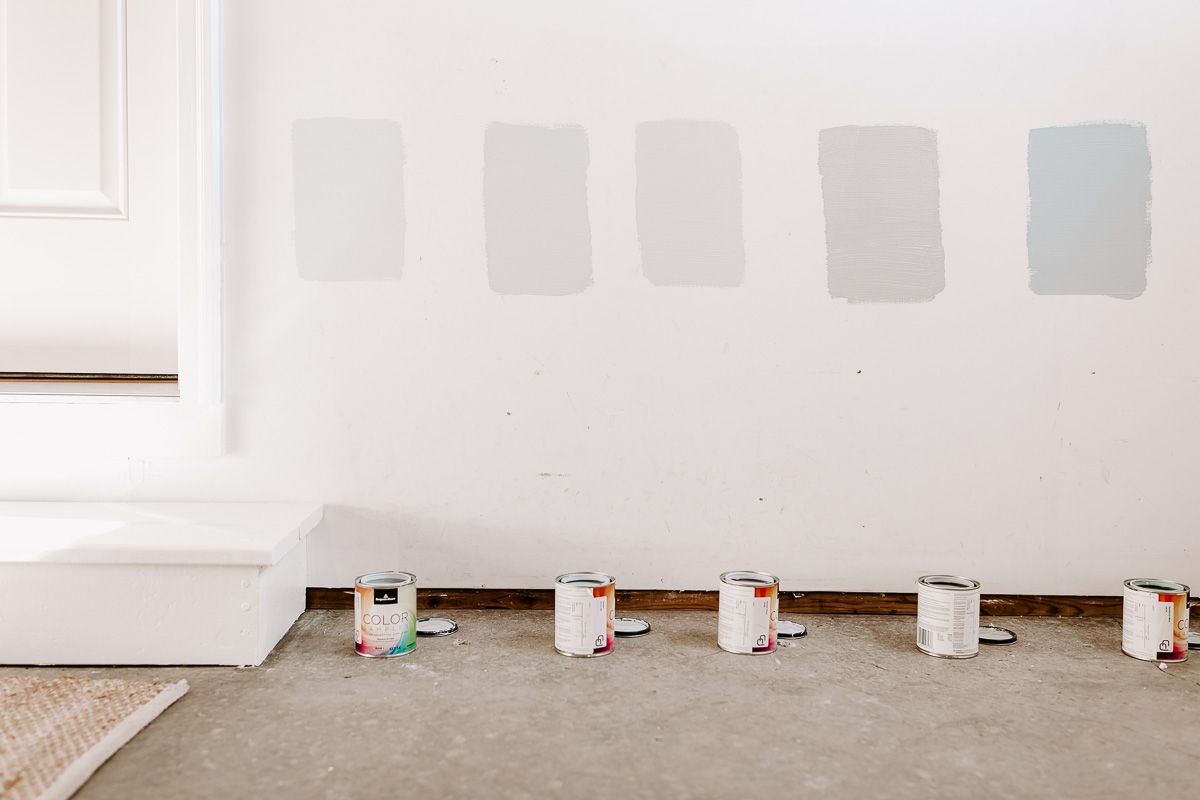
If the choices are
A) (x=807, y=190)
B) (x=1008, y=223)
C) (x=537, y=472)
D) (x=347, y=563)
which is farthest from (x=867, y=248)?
(x=347, y=563)

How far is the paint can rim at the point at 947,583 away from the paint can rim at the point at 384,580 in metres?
0.76

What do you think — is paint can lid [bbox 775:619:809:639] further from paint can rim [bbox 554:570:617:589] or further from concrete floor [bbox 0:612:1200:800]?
paint can rim [bbox 554:570:617:589]

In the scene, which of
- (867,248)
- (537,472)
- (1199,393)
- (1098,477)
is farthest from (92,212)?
(1199,393)

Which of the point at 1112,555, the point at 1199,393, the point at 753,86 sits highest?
the point at 753,86

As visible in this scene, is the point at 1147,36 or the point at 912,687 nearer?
the point at 912,687

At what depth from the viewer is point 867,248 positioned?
4.49 feet

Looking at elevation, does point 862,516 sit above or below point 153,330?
below

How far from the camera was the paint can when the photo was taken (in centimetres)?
119

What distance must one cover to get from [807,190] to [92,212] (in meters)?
1.23

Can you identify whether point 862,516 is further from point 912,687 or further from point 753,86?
point 753,86

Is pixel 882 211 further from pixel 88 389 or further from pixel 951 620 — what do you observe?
pixel 88 389

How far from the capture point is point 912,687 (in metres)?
1.08

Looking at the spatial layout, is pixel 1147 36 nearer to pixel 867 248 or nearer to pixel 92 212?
pixel 867 248

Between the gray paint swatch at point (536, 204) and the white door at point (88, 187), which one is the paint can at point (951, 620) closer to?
the gray paint swatch at point (536, 204)
